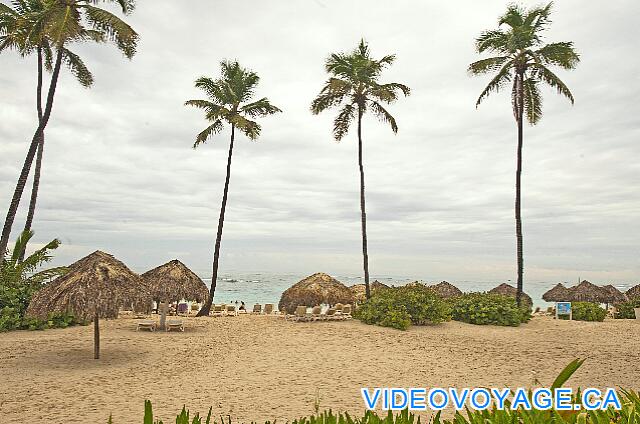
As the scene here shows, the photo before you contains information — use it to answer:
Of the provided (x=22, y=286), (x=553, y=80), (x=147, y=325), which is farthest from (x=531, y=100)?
(x=22, y=286)

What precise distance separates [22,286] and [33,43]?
10113 mm

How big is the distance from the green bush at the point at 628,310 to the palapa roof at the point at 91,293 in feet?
85.1

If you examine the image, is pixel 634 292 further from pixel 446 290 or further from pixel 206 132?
pixel 206 132

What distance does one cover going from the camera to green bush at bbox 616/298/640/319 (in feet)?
86.1

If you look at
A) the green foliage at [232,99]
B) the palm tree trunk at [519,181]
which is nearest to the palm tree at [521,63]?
the palm tree trunk at [519,181]

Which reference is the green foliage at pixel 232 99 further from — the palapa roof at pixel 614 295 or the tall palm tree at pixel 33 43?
the palapa roof at pixel 614 295

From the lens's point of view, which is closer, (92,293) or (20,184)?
(92,293)

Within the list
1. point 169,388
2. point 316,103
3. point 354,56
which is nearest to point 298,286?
point 316,103

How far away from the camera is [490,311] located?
20.7 meters

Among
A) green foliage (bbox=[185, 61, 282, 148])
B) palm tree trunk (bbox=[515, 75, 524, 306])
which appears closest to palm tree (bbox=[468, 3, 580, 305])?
palm tree trunk (bbox=[515, 75, 524, 306])

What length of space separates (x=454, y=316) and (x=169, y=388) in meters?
15.0

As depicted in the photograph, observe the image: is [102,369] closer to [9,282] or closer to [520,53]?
[9,282]

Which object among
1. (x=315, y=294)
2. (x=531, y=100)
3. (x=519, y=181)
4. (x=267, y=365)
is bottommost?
(x=267, y=365)

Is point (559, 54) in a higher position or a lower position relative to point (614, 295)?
higher
